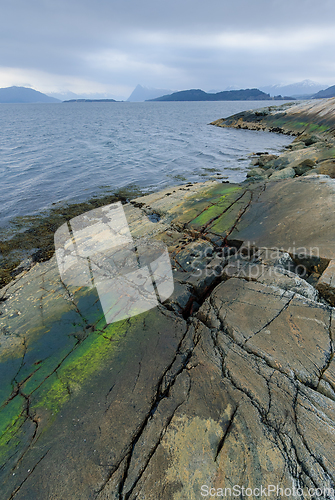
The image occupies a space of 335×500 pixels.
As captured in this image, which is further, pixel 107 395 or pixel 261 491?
pixel 107 395

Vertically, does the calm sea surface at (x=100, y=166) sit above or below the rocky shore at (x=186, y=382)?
below

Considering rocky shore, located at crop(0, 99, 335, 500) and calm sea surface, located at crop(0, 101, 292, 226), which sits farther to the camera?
calm sea surface, located at crop(0, 101, 292, 226)

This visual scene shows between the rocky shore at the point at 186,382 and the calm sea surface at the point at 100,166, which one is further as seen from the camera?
the calm sea surface at the point at 100,166

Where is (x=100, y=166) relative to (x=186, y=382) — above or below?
below

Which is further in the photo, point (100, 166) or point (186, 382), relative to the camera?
point (100, 166)

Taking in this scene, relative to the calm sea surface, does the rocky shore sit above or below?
above

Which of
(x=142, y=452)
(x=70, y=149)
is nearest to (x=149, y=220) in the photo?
(x=142, y=452)

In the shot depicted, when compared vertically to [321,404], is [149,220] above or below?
below

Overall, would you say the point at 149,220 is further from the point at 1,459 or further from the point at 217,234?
→ the point at 1,459
